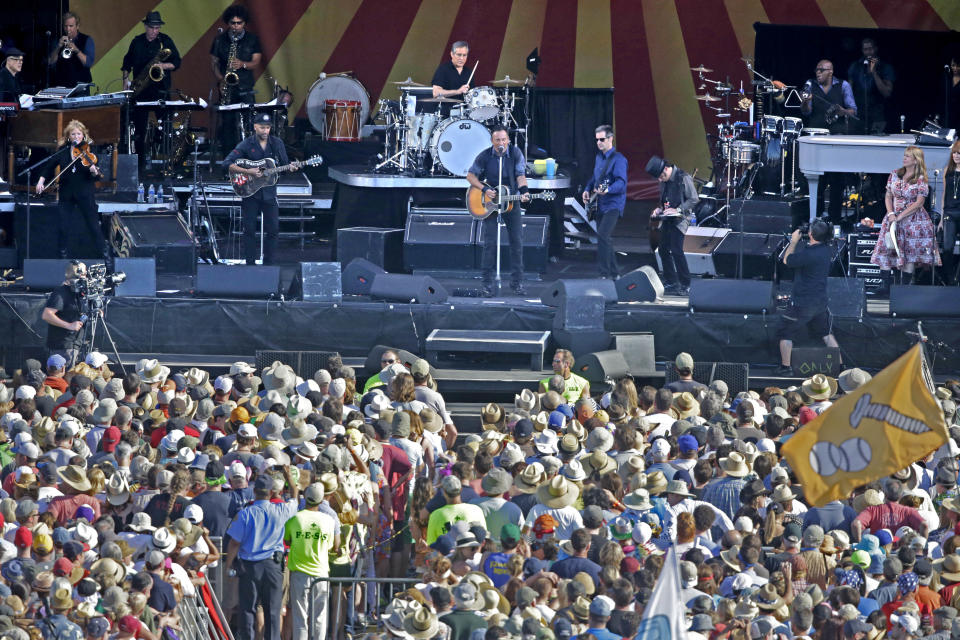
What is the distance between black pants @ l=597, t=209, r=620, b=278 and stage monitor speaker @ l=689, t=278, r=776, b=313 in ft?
5.26

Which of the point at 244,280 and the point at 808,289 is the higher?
the point at 808,289

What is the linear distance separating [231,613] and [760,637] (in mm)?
3723

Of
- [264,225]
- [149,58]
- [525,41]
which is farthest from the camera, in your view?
[525,41]

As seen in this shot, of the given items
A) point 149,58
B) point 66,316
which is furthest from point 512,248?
point 149,58

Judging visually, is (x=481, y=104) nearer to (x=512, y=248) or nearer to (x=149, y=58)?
(x=512, y=248)

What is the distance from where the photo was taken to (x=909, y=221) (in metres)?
16.1

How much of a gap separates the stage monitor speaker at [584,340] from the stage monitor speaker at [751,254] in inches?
109

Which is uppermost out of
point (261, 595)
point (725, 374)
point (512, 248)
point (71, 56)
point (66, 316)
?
point (71, 56)

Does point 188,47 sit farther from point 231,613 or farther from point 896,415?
point 896,415

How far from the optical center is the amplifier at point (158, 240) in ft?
56.3

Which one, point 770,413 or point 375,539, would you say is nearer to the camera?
point 375,539

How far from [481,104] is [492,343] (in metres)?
4.43

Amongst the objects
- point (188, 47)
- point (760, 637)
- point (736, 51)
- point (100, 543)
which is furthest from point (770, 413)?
point (188, 47)

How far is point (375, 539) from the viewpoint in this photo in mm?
10547
